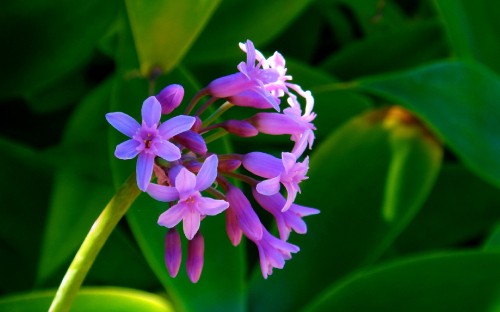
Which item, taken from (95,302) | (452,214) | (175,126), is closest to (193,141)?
(175,126)

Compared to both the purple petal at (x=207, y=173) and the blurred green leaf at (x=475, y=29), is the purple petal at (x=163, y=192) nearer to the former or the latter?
the purple petal at (x=207, y=173)

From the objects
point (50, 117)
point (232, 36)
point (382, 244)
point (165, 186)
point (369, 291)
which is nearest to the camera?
point (165, 186)

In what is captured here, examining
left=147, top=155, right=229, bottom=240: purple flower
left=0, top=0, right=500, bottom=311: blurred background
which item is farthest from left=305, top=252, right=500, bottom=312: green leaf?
left=147, top=155, right=229, bottom=240: purple flower

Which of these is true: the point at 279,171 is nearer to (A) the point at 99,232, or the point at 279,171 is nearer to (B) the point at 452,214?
(A) the point at 99,232

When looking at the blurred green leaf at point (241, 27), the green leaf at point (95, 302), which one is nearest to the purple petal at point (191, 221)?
the green leaf at point (95, 302)

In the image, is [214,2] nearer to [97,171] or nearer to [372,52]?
[97,171]

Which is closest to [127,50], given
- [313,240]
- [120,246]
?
[120,246]
